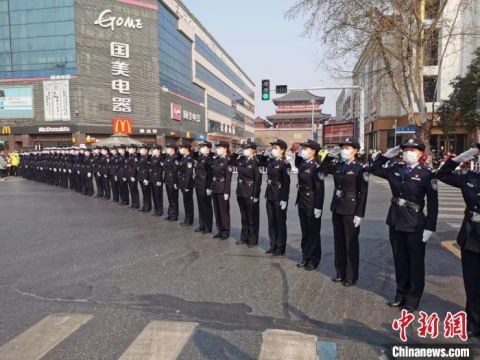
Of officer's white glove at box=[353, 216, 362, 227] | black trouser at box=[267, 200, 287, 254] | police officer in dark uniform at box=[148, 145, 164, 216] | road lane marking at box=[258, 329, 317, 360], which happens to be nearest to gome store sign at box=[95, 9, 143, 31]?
police officer in dark uniform at box=[148, 145, 164, 216]

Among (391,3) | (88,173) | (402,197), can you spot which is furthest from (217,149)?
(391,3)

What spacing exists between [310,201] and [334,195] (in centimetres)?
61

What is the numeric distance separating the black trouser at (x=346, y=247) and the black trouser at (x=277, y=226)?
4.46 feet

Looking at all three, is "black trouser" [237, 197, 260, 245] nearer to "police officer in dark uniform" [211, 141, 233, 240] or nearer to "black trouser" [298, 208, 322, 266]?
"police officer in dark uniform" [211, 141, 233, 240]

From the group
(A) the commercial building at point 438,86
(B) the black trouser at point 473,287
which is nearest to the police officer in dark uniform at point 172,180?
(B) the black trouser at point 473,287

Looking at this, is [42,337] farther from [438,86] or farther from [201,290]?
[438,86]

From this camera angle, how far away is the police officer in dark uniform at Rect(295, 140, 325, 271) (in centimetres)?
577

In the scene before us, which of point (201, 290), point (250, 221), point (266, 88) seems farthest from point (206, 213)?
point (266, 88)

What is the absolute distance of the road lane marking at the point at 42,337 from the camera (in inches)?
133

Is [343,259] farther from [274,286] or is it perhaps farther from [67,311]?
[67,311]

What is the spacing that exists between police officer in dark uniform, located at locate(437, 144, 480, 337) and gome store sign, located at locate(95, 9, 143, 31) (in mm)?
46681

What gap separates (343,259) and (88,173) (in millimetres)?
12016

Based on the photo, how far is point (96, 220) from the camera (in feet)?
32.1

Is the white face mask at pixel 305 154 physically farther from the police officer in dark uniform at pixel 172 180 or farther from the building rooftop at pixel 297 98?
the building rooftop at pixel 297 98
